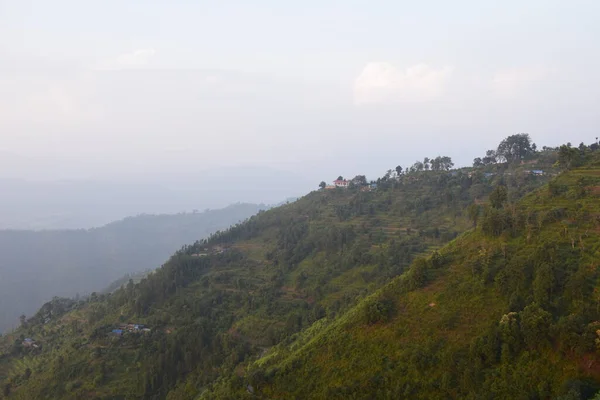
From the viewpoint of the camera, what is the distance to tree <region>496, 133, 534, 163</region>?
50500 millimetres

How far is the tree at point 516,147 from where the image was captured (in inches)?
1988

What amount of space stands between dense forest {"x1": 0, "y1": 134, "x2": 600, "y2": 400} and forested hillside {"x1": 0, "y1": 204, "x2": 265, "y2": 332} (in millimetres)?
53513

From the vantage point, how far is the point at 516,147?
50.7 meters

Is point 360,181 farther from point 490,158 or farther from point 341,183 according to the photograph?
point 490,158

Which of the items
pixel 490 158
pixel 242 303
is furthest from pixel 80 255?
pixel 490 158

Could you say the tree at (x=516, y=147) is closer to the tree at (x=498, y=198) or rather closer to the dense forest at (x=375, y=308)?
the dense forest at (x=375, y=308)

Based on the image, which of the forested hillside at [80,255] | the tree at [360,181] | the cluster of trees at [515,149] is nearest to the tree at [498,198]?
the cluster of trees at [515,149]

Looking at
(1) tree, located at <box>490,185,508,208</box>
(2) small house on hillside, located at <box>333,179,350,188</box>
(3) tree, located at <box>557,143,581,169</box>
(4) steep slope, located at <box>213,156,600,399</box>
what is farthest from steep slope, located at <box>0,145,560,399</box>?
(2) small house on hillside, located at <box>333,179,350,188</box>

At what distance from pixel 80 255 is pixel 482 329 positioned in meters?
136

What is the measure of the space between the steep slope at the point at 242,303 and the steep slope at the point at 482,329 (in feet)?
2.05

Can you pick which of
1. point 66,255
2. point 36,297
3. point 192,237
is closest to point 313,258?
point 36,297

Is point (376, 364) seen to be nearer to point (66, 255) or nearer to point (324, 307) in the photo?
point (324, 307)

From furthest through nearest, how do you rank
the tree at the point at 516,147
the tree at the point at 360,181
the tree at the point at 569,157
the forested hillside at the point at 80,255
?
the forested hillside at the point at 80,255 < the tree at the point at 360,181 < the tree at the point at 516,147 < the tree at the point at 569,157

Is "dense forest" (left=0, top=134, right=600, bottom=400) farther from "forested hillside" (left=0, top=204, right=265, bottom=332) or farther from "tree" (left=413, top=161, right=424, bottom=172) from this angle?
"forested hillside" (left=0, top=204, right=265, bottom=332)
